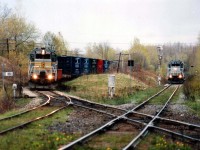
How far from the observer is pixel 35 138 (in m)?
9.59

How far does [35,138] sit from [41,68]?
2051 cm

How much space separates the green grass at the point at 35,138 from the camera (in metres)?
8.41

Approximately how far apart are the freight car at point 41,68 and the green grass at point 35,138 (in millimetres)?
17783

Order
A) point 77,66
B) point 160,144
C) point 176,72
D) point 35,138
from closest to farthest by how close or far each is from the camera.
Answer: point 160,144 → point 35,138 → point 77,66 → point 176,72

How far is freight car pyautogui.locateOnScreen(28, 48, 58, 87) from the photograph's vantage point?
29.5m

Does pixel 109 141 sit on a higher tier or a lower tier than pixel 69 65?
lower

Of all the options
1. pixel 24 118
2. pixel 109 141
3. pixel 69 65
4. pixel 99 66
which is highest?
pixel 69 65

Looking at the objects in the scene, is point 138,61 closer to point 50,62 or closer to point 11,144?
point 50,62

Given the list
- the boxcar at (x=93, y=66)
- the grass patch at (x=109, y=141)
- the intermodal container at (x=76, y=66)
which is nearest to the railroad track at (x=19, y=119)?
the grass patch at (x=109, y=141)

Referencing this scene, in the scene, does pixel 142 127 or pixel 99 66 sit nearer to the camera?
pixel 142 127

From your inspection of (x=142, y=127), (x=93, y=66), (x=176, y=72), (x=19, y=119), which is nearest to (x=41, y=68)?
(x=19, y=119)

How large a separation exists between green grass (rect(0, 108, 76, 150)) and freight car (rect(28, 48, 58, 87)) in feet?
58.3

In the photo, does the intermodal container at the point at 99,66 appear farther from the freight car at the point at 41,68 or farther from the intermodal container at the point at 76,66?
the freight car at the point at 41,68

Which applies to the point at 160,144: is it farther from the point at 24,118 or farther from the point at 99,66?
the point at 99,66
